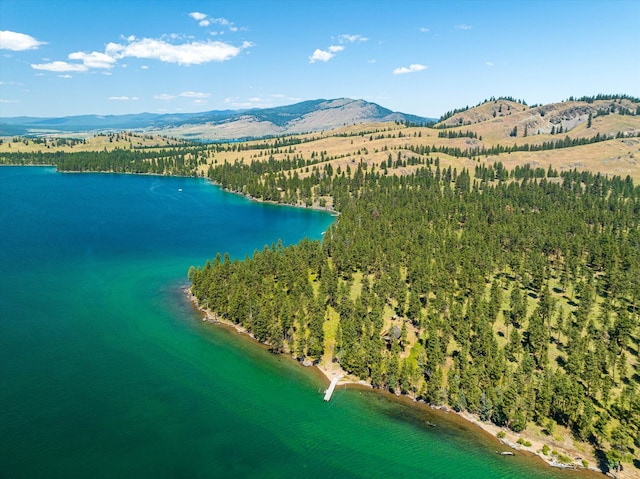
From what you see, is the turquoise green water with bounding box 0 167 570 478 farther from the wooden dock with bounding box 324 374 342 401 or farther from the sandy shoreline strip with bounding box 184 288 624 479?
the sandy shoreline strip with bounding box 184 288 624 479

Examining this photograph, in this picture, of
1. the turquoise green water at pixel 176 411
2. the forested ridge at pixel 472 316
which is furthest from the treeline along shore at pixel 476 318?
the turquoise green water at pixel 176 411

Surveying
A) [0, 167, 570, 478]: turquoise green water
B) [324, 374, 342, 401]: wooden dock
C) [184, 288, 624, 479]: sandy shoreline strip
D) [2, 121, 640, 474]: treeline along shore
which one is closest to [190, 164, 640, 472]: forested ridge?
[2, 121, 640, 474]: treeline along shore

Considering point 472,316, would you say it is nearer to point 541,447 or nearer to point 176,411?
point 541,447

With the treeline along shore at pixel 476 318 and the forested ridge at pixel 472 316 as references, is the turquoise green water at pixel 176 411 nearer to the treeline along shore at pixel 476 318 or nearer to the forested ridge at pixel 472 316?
the treeline along shore at pixel 476 318

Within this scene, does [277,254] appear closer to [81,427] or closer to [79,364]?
[79,364]

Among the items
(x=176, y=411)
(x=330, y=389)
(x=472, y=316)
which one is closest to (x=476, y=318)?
(x=472, y=316)

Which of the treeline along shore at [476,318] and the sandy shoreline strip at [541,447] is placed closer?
the sandy shoreline strip at [541,447]

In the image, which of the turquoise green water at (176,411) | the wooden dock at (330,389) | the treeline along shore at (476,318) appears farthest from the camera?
the wooden dock at (330,389)

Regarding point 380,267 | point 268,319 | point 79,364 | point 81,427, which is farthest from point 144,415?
point 380,267
